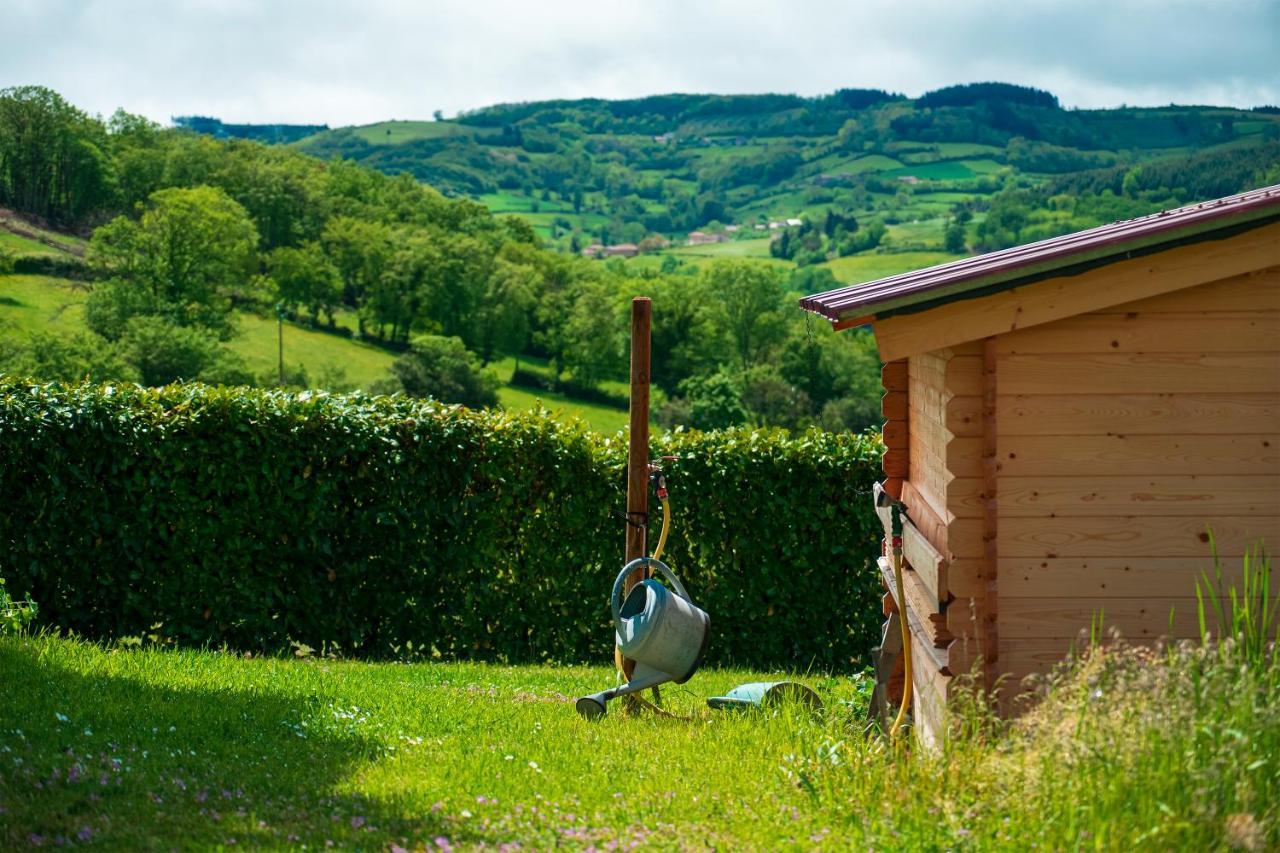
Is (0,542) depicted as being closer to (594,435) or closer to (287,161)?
(594,435)

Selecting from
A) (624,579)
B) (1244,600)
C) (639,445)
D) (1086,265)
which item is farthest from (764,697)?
(1086,265)

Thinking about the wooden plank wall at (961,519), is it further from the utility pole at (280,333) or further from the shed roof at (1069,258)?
the utility pole at (280,333)

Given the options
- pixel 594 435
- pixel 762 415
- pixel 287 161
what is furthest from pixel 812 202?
pixel 594 435

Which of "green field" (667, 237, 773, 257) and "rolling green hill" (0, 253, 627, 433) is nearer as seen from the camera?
"rolling green hill" (0, 253, 627, 433)

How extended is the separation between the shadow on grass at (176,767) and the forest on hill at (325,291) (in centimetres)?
5840

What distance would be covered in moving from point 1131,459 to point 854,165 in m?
178

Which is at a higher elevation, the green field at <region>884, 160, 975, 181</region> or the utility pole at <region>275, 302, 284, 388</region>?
the green field at <region>884, 160, 975, 181</region>

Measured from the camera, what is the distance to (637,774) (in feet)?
20.6

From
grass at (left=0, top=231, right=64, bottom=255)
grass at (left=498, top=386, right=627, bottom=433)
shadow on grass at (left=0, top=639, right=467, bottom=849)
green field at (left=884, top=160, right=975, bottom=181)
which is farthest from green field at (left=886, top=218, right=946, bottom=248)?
shadow on grass at (left=0, top=639, right=467, bottom=849)

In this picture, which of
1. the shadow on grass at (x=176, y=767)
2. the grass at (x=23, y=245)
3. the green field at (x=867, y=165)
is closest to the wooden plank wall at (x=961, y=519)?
the shadow on grass at (x=176, y=767)

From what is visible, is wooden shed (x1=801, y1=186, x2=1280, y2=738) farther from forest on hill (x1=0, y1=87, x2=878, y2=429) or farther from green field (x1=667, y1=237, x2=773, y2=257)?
green field (x1=667, y1=237, x2=773, y2=257)

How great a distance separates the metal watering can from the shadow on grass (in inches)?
64.2

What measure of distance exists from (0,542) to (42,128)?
85.7 meters

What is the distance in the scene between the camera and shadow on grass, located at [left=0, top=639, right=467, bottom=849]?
4.99m
